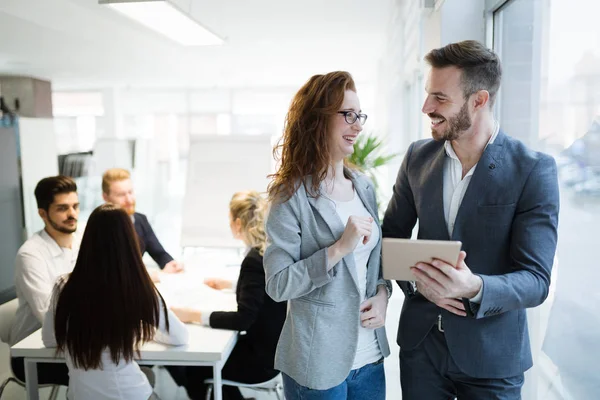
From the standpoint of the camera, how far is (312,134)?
1482 millimetres

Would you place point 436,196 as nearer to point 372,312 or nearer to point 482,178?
point 482,178

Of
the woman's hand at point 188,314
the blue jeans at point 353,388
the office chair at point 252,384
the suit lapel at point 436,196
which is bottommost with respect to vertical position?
the office chair at point 252,384

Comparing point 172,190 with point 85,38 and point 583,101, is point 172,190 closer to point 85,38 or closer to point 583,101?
point 85,38

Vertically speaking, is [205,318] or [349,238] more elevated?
[349,238]

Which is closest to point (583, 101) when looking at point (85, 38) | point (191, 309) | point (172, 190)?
point (191, 309)

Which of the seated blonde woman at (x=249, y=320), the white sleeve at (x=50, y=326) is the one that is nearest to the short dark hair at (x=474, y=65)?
the seated blonde woman at (x=249, y=320)

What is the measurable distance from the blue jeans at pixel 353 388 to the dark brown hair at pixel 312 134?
0.55 meters

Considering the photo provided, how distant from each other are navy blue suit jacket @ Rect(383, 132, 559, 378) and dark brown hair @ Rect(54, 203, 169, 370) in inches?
41.0

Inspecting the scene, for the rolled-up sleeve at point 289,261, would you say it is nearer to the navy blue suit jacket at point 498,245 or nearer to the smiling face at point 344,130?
the smiling face at point 344,130

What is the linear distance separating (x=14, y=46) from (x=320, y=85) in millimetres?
6691

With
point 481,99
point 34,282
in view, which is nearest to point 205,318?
point 34,282

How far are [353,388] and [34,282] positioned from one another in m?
1.82

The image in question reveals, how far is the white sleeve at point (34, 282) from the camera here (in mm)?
2510

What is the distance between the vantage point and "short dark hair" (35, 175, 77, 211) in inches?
108
